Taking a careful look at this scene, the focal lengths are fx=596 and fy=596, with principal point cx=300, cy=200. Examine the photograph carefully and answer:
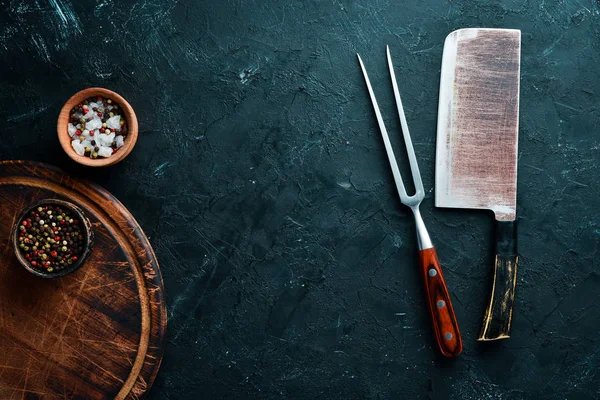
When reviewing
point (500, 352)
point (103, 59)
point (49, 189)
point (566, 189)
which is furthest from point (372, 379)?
point (103, 59)

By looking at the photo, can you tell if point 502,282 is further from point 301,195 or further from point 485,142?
point 301,195

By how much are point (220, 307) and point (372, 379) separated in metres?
0.56

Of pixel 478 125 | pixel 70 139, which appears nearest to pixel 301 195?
pixel 478 125

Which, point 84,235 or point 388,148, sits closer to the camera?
point 84,235

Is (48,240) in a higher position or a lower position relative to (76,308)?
higher

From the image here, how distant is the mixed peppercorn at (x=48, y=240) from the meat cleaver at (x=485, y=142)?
1.17 metres

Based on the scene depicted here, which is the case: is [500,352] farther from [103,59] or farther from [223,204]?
[103,59]

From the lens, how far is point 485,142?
1.94 m

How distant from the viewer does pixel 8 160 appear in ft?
6.33

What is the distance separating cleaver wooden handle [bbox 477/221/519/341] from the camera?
1933mm

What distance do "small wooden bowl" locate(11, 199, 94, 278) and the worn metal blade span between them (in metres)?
1.11

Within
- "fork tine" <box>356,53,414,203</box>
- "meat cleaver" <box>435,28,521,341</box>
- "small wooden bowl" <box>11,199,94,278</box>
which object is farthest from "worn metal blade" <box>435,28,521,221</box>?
"small wooden bowl" <box>11,199,94,278</box>

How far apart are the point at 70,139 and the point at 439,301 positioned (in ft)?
4.21

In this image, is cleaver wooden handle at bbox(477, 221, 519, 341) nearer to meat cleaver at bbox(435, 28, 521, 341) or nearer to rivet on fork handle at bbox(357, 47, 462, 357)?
meat cleaver at bbox(435, 28, 521, 341)
